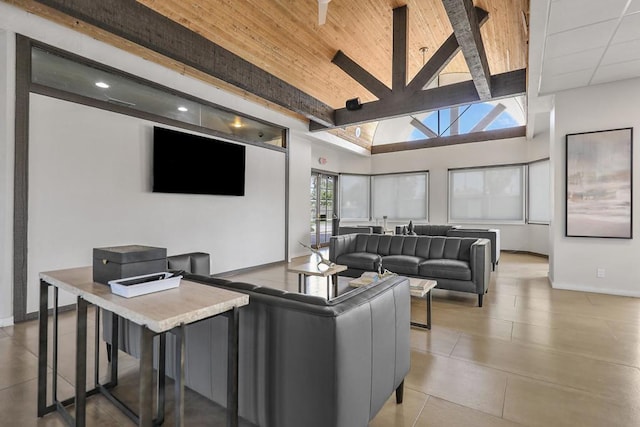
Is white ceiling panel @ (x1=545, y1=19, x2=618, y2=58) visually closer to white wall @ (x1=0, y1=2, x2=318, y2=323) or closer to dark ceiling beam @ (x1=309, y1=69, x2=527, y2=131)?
dark ceiling beam @ (x1=309, y1=69, x2=527, y2=131)

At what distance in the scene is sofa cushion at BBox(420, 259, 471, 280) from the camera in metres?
3.79

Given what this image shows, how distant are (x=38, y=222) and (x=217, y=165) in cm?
242

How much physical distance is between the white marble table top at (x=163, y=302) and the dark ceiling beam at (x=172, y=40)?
8.08ft

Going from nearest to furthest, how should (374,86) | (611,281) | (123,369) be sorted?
(123,369) → (611,281) → (374,86)

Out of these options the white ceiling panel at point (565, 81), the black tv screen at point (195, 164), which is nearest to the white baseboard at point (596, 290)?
the white ceiling panel at point (565, 81)

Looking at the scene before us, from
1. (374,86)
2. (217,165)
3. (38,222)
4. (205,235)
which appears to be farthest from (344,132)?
(38,222)

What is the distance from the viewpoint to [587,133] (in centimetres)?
423

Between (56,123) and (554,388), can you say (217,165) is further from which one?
(554,388)

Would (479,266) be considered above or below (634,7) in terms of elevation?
below

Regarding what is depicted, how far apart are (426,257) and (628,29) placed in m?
3.17

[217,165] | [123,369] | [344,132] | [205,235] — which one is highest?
[344,132]

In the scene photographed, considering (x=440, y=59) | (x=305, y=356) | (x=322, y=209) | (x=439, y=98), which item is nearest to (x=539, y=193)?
(x=439, y=98)

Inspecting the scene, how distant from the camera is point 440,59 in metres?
4.88

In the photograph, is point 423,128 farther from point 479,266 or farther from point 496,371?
point 496,371
